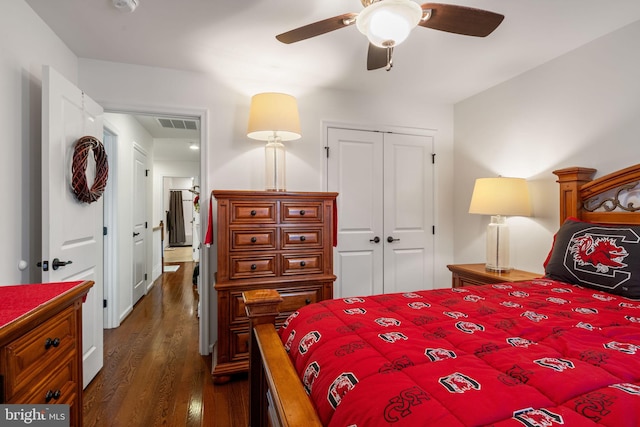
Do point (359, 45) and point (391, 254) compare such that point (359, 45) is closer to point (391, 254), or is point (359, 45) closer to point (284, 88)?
point (284, 88)

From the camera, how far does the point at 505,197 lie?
2.60 m

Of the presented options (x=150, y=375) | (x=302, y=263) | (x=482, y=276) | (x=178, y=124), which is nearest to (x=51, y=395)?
(x=150, y=375)

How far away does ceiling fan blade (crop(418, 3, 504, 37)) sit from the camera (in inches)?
56.0

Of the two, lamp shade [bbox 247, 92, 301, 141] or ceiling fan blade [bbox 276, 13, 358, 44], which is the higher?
ceiling fan blade [bbox 276, 13, 358, 44]

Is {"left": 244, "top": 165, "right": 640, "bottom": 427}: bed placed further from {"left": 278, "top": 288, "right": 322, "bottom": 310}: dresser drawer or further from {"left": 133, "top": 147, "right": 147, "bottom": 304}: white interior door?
{"left": 133, "top": 147, "right": 147, "bottom": 304}: white interior door

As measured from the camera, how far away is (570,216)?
2320 millimetres

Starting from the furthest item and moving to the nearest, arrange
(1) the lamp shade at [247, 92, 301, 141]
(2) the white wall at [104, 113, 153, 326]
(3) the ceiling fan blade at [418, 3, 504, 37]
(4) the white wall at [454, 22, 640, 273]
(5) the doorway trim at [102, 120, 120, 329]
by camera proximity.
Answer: (2) the white wall at [104, 113, 153, 326], (5) the doorway trim at [102, 120, 120, 329], (1) the lamp shade at [247, 92, 301, 141], (4) the white wall at [454, 22, 640, 273], (3) the ceiling fan blade at [418, 3, 504, 37]

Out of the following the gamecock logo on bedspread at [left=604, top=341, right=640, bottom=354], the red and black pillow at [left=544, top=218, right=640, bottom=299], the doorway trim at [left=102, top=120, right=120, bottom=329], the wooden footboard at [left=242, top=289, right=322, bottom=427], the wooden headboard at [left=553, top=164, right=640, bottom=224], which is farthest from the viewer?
the doorway trim at [left=102, top=120, right=120, bottom=329]

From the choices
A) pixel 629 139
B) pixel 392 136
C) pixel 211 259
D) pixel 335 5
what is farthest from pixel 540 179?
pixel 211 259

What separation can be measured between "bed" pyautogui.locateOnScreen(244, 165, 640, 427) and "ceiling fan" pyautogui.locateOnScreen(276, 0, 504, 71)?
1.22 m

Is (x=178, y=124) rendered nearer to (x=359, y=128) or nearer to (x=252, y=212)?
(x=359, y=128)

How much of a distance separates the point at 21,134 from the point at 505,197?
11.1 feet

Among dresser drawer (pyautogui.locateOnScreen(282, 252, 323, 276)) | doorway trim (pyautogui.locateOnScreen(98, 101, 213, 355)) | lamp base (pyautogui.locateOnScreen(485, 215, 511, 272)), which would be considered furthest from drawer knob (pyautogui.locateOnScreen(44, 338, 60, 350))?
lamp base (pyautogui.locateOnScreen(485, 215, 511, 272))

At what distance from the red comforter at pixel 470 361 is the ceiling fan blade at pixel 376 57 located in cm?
137
